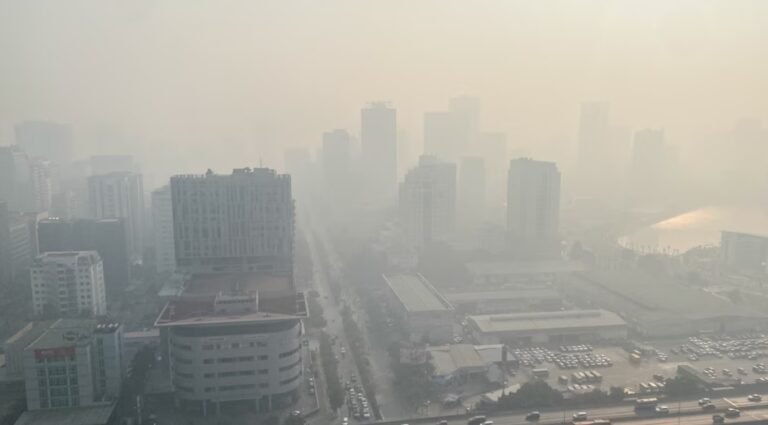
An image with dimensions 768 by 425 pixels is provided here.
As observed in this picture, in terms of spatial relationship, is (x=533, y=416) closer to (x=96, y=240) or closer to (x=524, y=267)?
(x=524, y=267)

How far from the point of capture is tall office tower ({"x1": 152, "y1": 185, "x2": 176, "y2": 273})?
1112cm

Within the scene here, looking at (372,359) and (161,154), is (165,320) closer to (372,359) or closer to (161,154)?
(372,359)

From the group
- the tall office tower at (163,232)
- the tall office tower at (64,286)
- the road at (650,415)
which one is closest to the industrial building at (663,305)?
the road at (650,415)

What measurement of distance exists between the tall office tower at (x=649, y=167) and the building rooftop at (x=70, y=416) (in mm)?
18776

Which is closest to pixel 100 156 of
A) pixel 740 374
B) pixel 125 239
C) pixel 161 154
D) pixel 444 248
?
pixel 161 154

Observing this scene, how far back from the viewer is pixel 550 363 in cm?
732

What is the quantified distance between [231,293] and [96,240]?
15.1ft

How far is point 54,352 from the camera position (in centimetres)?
580

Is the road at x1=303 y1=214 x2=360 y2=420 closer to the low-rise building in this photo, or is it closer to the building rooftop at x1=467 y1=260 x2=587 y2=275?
the low-rise building

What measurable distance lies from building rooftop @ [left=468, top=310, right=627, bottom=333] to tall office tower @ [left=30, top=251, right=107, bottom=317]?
4.72 meters

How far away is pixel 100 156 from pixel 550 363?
1588 centimetres

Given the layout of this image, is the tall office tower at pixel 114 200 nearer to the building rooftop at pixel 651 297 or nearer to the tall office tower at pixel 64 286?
the tall office tower at pixel 64 286

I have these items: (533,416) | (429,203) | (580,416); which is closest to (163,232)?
(429,203)

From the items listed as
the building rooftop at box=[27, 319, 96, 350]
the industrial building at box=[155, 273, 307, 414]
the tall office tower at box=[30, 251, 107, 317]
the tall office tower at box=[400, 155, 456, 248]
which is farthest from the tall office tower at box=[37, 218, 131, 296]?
the tall office tower at box=[400, 155, 456, 248]
